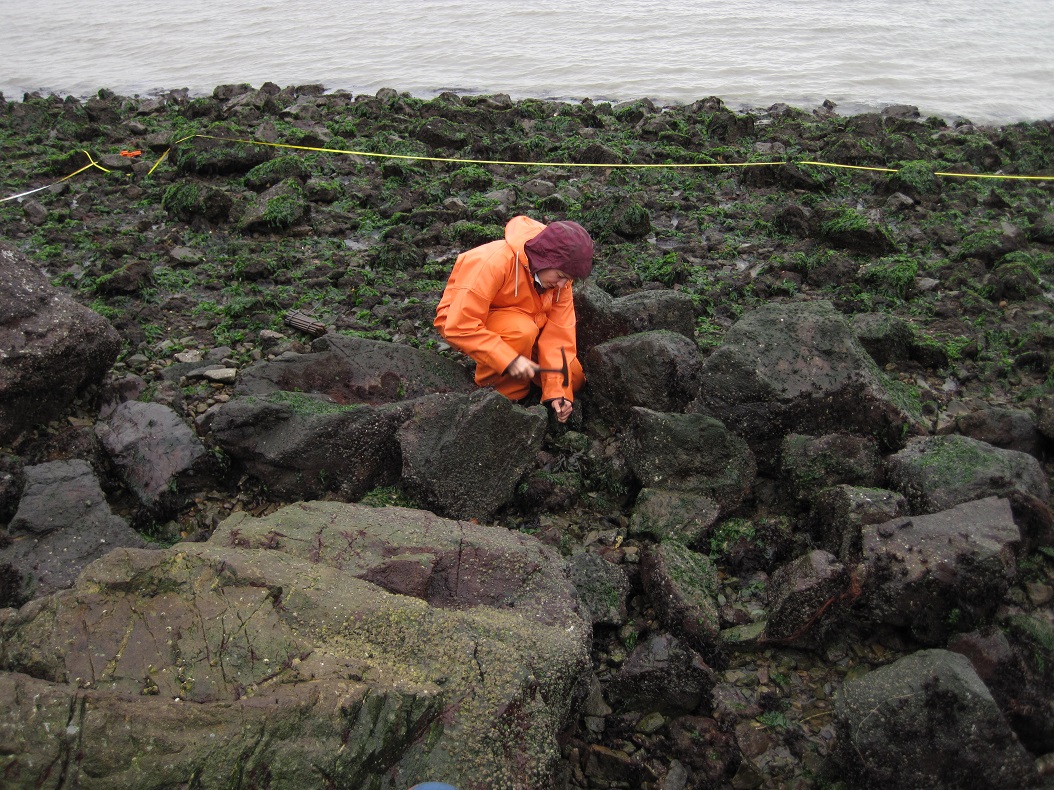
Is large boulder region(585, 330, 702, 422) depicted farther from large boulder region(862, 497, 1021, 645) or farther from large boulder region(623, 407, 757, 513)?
large boulder region(862, 497, 1021, 645)

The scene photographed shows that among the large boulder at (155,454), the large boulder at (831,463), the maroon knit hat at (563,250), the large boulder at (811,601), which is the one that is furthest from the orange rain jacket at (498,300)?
the large boulder at (811,601)

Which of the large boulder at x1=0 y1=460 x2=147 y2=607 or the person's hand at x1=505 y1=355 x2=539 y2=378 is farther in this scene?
the person's hand at x1=505 y1=355 x2=539 y2=378

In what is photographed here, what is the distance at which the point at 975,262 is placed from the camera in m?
6.64

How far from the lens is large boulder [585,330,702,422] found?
16.0ft

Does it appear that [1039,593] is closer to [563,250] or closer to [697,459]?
[697,459]

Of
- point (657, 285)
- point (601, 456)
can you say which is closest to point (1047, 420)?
point (601, 456)

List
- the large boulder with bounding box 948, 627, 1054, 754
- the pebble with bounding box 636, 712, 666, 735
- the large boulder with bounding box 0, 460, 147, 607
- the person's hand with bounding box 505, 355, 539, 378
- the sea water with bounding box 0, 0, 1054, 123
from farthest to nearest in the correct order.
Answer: the sea water with bounding box 0, 0, 1054, 123, the person's hand with bounding box 505, 355, 539, 378, the large boulder with bounding box 0, 460, 147, 607, the pebble with bounding box 636, 712, 666, 735, the large boulder with bounding box 948, 627, 1054, 754

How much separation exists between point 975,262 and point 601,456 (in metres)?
3.89

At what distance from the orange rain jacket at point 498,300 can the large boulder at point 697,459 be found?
72cm

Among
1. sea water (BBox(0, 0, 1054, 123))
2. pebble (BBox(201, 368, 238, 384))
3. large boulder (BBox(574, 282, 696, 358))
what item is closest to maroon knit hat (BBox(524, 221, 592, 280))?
large boulder (BBox(574, 282, 696, 358))

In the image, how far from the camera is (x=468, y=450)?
14.1 ft

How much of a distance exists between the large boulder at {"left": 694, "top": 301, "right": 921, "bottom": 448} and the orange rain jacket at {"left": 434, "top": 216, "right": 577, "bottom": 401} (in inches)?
36.9

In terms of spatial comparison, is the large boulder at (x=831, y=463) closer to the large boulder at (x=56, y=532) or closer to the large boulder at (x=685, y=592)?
the large boulder at (x=685, y=592)

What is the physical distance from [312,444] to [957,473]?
320cm
